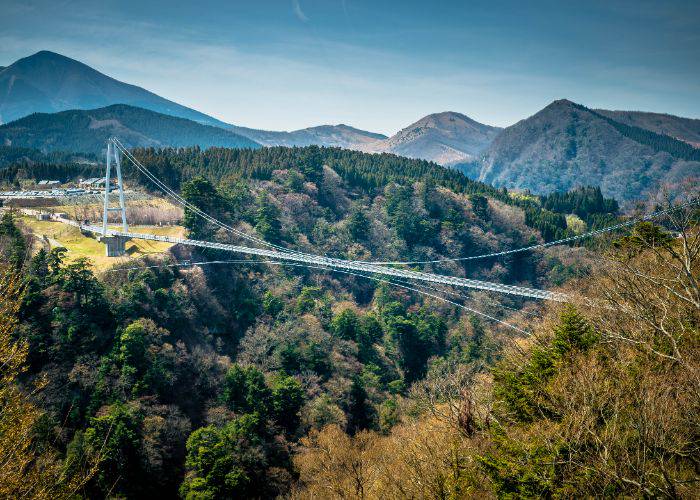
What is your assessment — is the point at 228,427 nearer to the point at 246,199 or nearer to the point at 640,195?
the point at 246,199

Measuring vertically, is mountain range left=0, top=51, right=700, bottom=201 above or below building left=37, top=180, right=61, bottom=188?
above

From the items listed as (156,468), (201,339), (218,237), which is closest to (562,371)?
(156,468)

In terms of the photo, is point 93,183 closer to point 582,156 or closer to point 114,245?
point 114,245

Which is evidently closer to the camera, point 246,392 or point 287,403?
point 287,403

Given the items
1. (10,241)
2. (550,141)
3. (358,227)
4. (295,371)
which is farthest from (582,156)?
(10,241)

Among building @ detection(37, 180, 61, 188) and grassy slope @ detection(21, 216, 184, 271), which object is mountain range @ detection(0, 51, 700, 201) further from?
grassy slope @ detection(21, 216, 184, 271)

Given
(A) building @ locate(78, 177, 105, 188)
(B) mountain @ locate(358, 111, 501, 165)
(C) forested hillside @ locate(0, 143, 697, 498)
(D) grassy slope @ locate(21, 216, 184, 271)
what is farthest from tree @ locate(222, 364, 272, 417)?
(B) mountain @ locate(358, 111, 501, 165)

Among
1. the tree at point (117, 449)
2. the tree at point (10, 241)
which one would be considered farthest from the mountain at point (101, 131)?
the tree at point (117, 449)
